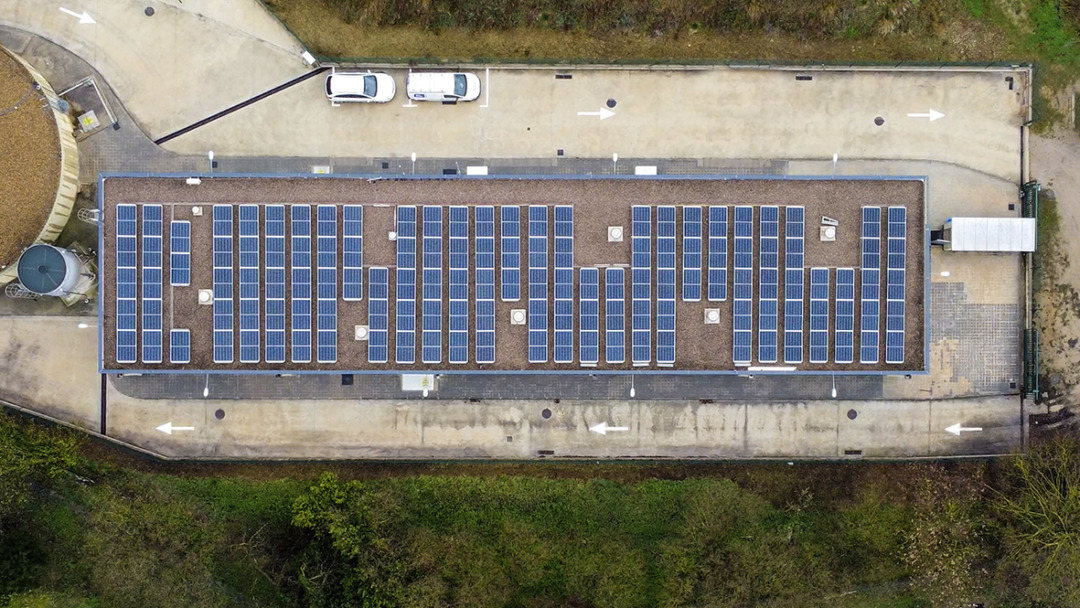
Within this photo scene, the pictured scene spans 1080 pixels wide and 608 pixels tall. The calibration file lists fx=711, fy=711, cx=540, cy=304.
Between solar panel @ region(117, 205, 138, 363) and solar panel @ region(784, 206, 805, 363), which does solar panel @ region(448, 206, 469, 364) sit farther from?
solar panel @ region(784, 206, 805, 363)

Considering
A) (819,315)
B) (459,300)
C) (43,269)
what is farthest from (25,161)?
(819,315)

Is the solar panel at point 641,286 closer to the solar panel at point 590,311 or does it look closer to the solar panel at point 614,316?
the solar panel at point 614,316

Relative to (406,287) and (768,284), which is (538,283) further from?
(768,284)

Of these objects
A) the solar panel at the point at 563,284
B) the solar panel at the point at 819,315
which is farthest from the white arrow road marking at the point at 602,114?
the solar panel at the point at 819,315

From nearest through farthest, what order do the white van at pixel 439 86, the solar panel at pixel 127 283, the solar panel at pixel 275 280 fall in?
the solar panel at pixel 127 283, the solar panel at pixel 275 280, the white van at pixel 439 86

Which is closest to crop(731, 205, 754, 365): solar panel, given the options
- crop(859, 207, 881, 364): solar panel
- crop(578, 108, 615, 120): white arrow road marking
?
crop(859, 207, 881, 364): solar panel

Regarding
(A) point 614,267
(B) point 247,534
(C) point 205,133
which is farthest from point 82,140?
(A) point 614,267
